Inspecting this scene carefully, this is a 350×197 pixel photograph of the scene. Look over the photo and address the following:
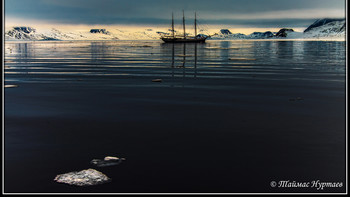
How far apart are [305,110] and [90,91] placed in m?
8.04

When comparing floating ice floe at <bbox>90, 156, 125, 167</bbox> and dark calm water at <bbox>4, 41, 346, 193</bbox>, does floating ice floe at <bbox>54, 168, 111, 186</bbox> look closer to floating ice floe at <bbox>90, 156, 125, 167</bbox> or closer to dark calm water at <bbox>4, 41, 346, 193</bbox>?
dark calm water at <bbox>4, 41, 346, 193</bbox>

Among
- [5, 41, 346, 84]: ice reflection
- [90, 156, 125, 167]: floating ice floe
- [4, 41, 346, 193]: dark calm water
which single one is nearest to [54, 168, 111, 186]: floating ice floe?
[4, 41, 346, 193]: dark calm water

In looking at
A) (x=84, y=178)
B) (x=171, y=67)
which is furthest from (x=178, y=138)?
(x=171, y=67)

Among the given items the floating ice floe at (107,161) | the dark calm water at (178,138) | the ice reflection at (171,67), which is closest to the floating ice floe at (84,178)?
the dark calm water at (178,138)

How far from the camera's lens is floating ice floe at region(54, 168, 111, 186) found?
556 cm

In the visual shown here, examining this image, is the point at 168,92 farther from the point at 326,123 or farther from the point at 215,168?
the point at 215,168

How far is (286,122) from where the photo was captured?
30.2ft

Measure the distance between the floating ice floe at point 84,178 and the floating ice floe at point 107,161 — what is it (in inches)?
15.3

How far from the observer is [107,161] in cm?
644

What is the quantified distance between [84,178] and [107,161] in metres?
0.80

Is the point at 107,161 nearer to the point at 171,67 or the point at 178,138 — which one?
the point at 178,138

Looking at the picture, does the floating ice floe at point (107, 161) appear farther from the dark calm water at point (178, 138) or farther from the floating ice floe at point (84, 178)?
the floating ice floe at point (84, 178)

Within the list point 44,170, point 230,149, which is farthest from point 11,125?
point 230,149

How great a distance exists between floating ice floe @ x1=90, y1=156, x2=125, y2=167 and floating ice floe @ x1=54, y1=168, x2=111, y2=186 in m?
0.39
